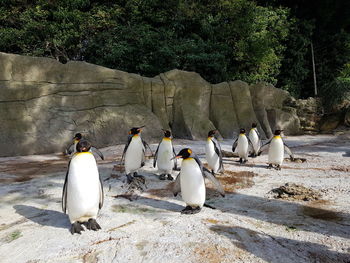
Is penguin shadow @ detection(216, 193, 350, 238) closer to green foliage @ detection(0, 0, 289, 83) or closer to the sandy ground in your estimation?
the sandy ground

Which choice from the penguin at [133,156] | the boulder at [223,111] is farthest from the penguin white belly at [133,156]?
the boulder at [223,111]

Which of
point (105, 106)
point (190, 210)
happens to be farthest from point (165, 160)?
point (105, 106)

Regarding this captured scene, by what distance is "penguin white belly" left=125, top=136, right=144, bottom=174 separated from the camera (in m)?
5.03

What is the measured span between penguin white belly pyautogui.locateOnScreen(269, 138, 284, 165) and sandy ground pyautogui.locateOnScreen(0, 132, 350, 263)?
1.04 meters

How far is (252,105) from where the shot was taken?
45.3 ft

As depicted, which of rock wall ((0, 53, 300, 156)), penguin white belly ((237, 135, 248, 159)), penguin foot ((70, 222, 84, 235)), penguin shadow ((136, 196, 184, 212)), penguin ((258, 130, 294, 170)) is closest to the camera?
penguin foot ((70, 222, 84, 235))

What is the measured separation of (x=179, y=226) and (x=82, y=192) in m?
1.04

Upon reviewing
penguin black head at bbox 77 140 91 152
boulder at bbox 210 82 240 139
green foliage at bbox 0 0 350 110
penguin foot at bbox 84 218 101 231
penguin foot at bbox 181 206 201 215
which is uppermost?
green foliage at bbox 0 0 350 110

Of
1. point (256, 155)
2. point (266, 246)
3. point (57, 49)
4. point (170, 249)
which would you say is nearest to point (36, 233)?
point (170, 249)

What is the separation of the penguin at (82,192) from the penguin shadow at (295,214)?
4.95 ft

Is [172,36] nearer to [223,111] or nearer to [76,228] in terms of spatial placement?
[223,111]

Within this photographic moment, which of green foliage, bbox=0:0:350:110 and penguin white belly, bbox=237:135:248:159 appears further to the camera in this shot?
green foliage, bbox=0:0:350:110

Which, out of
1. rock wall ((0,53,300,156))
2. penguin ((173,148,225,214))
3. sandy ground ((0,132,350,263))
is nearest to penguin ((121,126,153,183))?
sandy ground ((0,132,350,263))

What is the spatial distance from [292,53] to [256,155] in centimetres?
1281
